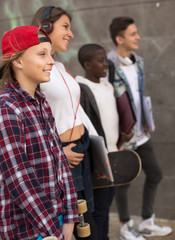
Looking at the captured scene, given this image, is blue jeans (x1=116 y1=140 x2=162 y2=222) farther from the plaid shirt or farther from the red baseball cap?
the red baseball cap

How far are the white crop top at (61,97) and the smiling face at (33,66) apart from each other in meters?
0.38

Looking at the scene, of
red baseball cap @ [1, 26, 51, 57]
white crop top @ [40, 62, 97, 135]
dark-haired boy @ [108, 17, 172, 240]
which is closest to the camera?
red baseball cap @ [1, 26, 51, 57]

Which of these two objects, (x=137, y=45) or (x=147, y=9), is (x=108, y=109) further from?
(x=147, y=9)

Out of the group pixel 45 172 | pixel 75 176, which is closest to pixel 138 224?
pixel 75 176

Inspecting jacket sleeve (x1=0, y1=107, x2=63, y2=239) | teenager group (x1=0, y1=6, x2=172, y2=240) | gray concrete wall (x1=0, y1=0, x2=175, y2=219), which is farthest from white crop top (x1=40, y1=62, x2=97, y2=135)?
gray concrete wall (x1=0, y1=0, x2=175, y2=219)

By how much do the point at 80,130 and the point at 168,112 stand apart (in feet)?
6.19

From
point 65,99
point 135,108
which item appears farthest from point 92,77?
point 65,99

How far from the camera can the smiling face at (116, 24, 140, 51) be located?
3598mm

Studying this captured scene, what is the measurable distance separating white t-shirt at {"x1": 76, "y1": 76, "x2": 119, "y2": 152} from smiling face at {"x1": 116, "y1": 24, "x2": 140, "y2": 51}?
590 mm

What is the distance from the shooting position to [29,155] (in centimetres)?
160

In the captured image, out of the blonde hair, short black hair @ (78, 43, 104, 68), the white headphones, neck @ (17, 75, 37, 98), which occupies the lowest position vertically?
the white headphones

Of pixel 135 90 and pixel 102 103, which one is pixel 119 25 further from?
pixel 102 103

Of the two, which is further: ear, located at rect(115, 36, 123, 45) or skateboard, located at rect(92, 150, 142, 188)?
ear, located at rect(115, 36, 123, 45)

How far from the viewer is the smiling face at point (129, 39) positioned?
3.60m
